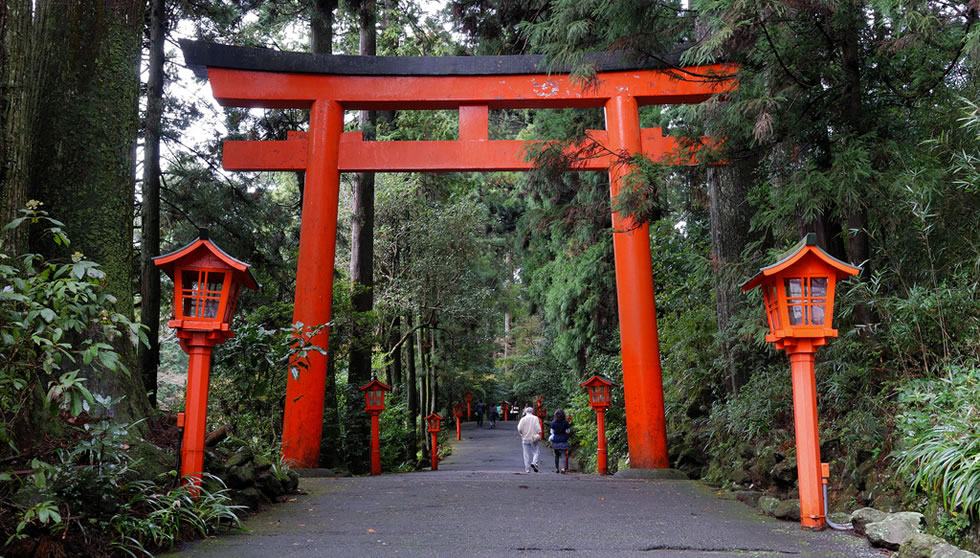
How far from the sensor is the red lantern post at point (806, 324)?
5.00 m

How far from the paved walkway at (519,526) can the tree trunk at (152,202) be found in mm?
2867

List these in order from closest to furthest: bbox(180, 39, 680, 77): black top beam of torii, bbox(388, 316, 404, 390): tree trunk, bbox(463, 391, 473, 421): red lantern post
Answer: bbox(180, 39, 680, 77): black top beam of torii → bbox(388, 316, 404, 390): tree trunk → bbox(463, 391, 473, 421): red lantern post

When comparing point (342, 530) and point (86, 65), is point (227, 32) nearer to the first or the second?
point (86, 65)

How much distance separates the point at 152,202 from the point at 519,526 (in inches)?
252

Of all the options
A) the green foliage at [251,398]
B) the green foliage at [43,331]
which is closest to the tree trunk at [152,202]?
the green foliage at [251,398]

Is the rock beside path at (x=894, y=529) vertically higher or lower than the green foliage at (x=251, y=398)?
lower

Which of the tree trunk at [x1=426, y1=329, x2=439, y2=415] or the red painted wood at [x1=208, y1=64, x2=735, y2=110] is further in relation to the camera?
the tree trunk at [x1=426, y1=329, x2=439, y2=415]

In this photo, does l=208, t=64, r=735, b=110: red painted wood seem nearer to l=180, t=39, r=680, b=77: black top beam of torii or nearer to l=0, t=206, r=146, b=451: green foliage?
l=180, t=39, r=680, b=77: black top beam of torii

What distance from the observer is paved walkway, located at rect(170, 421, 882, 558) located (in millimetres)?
4312

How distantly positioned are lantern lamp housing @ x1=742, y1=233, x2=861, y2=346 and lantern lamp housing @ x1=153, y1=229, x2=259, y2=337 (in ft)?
12.9

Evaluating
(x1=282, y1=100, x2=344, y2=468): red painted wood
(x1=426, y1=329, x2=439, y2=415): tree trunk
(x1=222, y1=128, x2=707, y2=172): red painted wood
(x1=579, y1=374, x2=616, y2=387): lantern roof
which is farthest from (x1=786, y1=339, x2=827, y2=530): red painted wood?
(x1=426, y1=329, x2=439, y2=415): tree trunk

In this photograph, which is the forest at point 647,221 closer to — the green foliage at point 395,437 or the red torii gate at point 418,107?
the red torii gate at point 418,107

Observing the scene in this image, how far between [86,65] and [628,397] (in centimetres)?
677

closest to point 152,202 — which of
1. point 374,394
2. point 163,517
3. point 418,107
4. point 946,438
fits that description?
point 418,107
